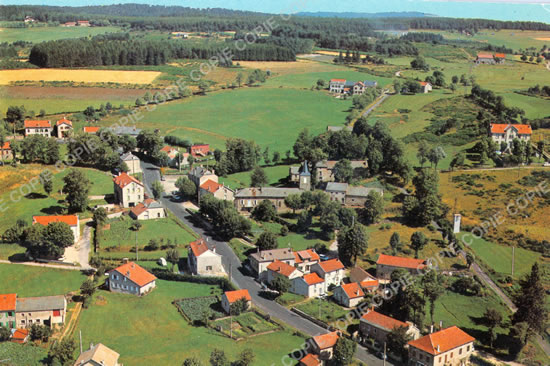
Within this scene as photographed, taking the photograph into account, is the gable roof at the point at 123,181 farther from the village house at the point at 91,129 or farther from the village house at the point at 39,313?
the village house at the point at 39,313

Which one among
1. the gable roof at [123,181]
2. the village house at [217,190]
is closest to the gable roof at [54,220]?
the gable roof at [123,181]

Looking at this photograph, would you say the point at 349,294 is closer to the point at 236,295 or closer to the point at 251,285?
the point at 251,285

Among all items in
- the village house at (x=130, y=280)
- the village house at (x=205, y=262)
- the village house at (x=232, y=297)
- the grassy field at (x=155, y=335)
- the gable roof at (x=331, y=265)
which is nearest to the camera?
the grassy field at (x=155, y=335)

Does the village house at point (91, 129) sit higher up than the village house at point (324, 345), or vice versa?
the village house at point (91, 129)

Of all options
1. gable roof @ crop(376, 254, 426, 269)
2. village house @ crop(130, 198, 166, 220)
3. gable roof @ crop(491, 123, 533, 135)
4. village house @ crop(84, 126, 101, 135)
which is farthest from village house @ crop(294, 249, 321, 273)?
village house @ crop(84, 126, 101, 135)

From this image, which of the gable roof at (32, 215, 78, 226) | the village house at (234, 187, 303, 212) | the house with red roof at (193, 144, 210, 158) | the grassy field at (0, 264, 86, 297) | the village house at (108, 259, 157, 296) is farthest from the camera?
the house with red roof at (193, 144, 210, 158)

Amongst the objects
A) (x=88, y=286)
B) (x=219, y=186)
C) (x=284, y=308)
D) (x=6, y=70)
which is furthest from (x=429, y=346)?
(x=6, y=70)

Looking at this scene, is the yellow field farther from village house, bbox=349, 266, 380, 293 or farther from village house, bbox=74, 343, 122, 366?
village house, bbox=74, 343, 122, 366
